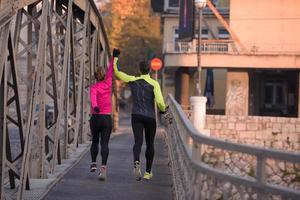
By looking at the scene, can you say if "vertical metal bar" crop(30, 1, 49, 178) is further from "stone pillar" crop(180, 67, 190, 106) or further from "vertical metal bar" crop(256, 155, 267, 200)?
"stone pillar" crop(180, 67, 190, 106)

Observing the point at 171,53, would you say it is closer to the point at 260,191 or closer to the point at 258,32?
the point at 258,32

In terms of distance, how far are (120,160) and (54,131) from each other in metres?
2.26

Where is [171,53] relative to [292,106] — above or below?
above

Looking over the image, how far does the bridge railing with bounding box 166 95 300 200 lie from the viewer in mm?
4676

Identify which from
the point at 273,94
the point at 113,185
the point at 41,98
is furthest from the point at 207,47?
the point at 41,98

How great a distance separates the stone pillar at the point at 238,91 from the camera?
131 ft

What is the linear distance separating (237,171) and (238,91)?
34.6m

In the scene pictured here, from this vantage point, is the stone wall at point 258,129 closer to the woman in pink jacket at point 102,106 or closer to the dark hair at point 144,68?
the woman in pink jacket at point 102,106

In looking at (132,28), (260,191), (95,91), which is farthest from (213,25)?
(260,191)

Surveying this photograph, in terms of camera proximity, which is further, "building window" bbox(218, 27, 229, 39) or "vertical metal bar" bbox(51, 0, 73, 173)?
"building window" bbox(218, 27, 229, 39)

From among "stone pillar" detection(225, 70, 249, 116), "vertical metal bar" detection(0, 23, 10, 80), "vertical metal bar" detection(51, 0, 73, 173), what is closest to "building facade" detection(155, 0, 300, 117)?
"stone pillar" detection(225, 70, 249, 116)

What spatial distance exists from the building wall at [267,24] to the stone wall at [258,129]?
853 centimetres

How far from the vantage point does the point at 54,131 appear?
447 inches

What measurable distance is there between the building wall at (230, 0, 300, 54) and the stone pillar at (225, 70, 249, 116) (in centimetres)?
177
